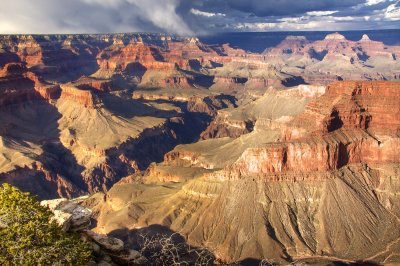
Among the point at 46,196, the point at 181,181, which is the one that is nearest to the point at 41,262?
the point at 181,181

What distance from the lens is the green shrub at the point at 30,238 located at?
98.9 feet

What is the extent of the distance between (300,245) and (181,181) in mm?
42398

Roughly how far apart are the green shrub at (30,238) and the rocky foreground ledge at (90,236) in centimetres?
402

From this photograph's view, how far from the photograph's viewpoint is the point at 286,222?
87438 mm

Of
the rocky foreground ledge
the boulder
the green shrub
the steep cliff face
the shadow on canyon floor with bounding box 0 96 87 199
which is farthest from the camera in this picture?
the shadow on canyon floor with bounding box 0 96 87 199

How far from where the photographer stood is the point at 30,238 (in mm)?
30797

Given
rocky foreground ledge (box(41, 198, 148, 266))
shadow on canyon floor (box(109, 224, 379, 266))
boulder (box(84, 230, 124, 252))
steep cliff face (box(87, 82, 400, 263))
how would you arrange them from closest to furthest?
rocky foreground ledge (box(41, 198, 148, 266))
boulder (box(84, 230, 124, 252))
shadow on canyon floor (box(109, 224, 379, 266))
steep cliff face (box(87, 82, 400, 263))

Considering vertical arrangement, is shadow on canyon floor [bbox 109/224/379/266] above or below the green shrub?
below

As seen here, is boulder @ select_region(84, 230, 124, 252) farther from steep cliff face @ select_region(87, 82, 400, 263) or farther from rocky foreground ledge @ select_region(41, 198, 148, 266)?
steep cliff face @ select_region(87, 82, 400, 263)

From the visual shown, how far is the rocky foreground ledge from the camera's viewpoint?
3898cm

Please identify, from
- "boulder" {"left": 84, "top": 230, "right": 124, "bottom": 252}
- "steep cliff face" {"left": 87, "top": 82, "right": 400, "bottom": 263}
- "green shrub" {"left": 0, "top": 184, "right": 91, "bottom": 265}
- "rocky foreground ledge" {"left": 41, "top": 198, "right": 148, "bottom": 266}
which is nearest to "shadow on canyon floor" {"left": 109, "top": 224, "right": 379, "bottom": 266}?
"steep cliff face" {"left": 87, "top": 82, "right": 400, "bottom": 263}

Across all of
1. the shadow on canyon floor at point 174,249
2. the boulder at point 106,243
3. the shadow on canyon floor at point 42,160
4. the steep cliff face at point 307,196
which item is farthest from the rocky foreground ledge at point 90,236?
the shadow on canyon floor at point 42,160

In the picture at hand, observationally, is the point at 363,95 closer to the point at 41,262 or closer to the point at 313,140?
the point at 313,140

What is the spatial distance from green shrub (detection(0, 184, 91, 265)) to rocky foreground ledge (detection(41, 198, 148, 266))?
4019 mm
